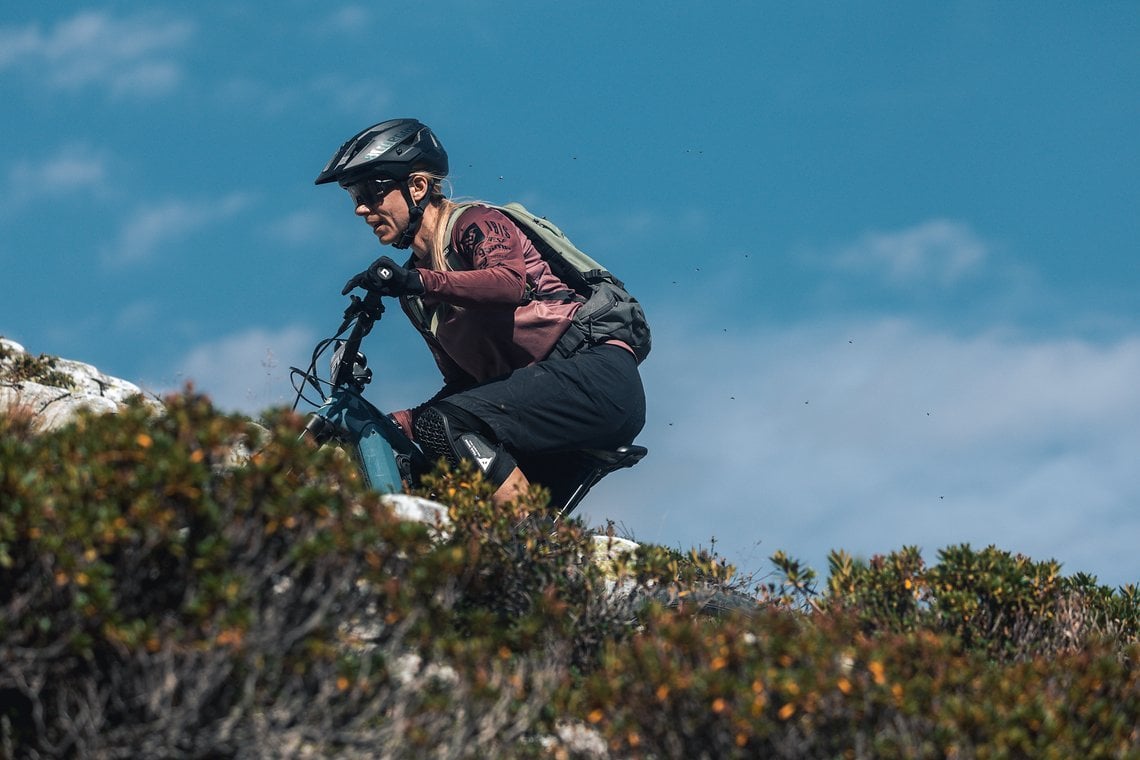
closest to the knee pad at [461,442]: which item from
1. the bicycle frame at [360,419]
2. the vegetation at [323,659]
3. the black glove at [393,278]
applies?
the bicycle frame at [360,419]

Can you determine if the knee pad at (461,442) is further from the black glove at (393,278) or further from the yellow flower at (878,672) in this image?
the yellow flower at (878,672)

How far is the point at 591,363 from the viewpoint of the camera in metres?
8.80

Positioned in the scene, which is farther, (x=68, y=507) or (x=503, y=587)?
(x=503, y=587)

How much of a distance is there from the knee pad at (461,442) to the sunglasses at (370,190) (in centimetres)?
168

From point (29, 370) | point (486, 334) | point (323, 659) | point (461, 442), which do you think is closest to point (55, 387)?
point (29, 370)

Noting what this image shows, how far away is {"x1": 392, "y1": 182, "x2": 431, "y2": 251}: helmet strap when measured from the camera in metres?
9.08

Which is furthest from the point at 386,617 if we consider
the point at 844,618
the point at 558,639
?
the point at 844,618

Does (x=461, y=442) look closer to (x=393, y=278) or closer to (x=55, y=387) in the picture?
(x=393, y=278)

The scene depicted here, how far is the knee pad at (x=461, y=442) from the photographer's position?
835 cm

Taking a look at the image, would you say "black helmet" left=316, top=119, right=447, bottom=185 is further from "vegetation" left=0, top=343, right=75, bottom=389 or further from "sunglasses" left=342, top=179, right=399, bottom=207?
"vegetation" left=0, top=343, right=75, bottom=389

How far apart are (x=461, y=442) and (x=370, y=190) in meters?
2.09

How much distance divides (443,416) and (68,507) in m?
3.79

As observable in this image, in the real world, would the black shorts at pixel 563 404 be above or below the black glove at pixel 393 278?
below

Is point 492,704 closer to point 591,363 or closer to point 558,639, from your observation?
point 558,639
